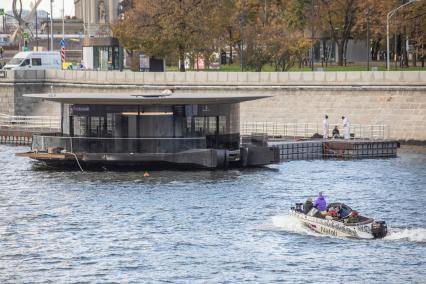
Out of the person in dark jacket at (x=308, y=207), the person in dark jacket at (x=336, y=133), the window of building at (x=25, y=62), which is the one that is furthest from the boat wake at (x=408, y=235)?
the window of building at (x=25, y=62)

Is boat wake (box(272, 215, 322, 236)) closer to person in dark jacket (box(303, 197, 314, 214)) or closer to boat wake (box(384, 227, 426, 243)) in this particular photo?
person in dark jacket (box(303, 197, 314, 214))

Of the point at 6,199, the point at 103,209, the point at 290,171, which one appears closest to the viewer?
the point at 103,209

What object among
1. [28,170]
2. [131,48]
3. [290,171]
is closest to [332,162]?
[290,171]

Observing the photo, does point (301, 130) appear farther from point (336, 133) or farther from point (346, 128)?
point (346, 128)

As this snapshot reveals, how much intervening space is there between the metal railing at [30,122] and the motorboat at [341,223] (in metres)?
48.1

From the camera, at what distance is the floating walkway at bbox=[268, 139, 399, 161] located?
9775cm

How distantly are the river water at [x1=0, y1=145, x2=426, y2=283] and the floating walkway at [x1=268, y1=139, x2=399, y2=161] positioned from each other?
400 cm

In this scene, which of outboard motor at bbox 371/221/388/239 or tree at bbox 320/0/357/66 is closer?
outboard motor at bbox 371/221/388/239

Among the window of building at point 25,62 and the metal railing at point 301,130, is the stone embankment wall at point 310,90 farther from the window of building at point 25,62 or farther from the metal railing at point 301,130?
the window of building at point 25,62

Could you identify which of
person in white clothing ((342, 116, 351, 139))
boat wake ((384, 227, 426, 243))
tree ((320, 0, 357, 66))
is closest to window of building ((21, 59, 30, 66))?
tree ((320, 0, 357, 66))

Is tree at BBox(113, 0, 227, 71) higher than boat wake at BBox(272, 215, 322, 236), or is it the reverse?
tree at BBox(113, 0, 227, 71)

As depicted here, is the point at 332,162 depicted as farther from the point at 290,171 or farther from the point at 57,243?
the point at 57,243

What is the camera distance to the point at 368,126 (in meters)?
108

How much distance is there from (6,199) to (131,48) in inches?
2533
